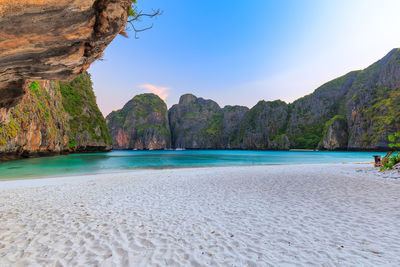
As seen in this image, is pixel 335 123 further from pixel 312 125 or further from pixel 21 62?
pixel 21 62

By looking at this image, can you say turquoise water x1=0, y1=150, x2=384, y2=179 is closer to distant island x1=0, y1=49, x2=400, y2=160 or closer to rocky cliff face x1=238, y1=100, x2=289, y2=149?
distant island x1=0, y1=49, x2=400, y2=160

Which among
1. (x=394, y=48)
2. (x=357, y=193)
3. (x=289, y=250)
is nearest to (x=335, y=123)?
(x=394, y=48)

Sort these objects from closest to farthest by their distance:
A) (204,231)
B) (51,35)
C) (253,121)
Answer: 1. (51,35)
2. (204,231)
3. (253,121)

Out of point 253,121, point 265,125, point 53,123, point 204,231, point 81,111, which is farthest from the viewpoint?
point 253,121

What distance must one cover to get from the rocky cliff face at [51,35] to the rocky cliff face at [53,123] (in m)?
28.4

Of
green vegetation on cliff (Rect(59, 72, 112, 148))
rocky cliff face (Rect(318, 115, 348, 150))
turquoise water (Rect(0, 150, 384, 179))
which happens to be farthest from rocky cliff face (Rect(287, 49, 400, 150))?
green vegetation on cliff (Rect(59, 72, 112, 148))

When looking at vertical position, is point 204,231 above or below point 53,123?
below

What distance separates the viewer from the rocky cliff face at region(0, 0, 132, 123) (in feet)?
11.3

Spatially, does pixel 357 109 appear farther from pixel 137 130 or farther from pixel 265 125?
pixel 137 130

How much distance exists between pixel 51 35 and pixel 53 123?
51509 millimetres

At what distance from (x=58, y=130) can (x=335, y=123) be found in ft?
491

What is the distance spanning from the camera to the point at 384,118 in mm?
86688

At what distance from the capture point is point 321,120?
144m

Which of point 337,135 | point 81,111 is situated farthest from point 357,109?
point 81,111
